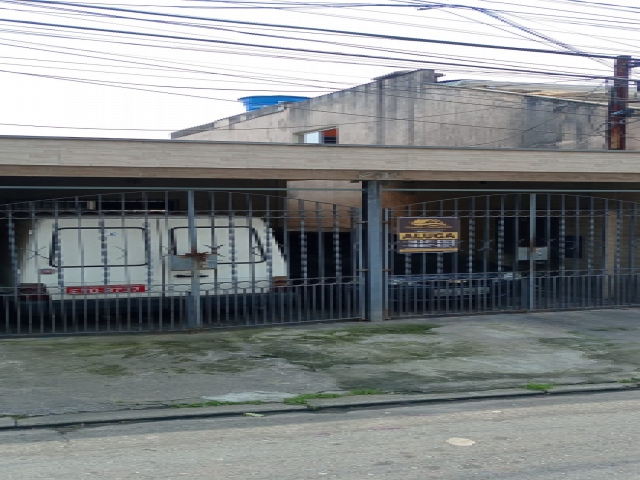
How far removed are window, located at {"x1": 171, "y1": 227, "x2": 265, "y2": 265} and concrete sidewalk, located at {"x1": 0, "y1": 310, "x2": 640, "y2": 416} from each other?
48.1 inches

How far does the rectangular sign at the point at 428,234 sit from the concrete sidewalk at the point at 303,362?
1.34 m

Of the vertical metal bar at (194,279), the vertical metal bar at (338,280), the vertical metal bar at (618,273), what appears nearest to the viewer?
the vertical metal bar at (194,279)

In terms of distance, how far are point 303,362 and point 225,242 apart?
3631mm

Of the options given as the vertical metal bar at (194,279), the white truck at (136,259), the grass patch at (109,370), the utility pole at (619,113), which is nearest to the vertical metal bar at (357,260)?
the white truck at (136,259)

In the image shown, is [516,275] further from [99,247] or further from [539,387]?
[99,247]

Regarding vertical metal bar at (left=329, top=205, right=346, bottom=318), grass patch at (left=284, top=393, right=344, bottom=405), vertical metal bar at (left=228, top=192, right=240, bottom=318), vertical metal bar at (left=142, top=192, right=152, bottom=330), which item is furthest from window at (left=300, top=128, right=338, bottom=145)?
grass patch at (left=284, top=393, right=344, bottom=405)

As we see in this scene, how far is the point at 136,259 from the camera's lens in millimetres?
13070

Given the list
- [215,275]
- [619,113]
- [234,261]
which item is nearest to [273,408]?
[215,275]

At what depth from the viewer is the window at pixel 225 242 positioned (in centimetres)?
1325

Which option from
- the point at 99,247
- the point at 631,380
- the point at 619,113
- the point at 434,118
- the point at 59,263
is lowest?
the point at 631,380

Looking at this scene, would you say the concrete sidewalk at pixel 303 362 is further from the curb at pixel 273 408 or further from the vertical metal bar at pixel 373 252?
the vertical metal bar at pixel 373 252

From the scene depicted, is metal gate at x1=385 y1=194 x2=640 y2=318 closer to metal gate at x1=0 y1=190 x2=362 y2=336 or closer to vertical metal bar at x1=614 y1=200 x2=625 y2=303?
vertical metal bar at x1=614 y1=200 x2=625 y2=303

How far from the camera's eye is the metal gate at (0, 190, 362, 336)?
12.5m

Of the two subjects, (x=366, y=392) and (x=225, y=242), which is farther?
(x=225, y=242)
